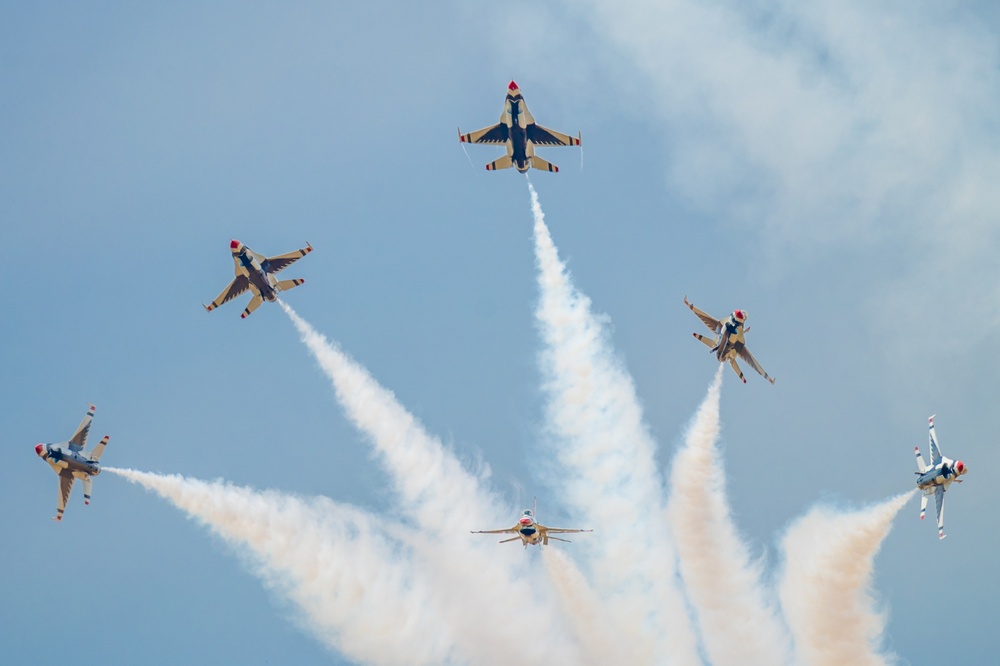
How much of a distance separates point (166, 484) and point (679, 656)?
36.6 metres

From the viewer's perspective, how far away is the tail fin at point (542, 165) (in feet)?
263

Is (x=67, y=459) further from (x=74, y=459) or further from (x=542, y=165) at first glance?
(x=542, y=165)

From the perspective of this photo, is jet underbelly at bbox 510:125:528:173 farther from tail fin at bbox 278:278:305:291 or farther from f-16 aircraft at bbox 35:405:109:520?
f-16 aircraft at bbox 35:405:109:520

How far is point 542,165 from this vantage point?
8106 centimetres

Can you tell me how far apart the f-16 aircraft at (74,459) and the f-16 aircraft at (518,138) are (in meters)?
32.6

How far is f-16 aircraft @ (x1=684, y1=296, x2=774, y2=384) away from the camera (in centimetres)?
7650

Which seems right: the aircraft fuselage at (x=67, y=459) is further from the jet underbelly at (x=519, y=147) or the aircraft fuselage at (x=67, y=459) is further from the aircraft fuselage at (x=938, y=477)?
the aircraft fuselage at (x=938, y=477)

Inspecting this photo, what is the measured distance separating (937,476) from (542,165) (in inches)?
1284

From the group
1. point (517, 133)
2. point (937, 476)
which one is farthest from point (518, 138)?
point (937, 476)

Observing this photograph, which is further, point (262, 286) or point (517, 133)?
point (262, 286)

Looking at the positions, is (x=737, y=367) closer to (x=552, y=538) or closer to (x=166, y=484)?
(x=552, y=538)

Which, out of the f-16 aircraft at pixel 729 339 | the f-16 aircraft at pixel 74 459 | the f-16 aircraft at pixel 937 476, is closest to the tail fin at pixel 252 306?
the f-16 aircraft at pixel 74 459

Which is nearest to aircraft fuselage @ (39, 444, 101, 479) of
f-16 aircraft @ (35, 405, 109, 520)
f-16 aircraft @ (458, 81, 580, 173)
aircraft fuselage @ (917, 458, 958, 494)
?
f-16 aircraft @ (35, 405, 109, 520)

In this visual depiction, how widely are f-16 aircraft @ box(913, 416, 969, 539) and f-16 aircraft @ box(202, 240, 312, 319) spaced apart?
4227 centimetres
